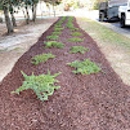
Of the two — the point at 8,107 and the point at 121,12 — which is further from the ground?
the point at 121,12

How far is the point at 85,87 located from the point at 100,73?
32.1 inches

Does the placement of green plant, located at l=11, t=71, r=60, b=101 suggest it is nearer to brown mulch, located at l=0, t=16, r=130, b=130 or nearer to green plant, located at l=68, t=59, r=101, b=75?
brown mulch, located at l=0, t=16, r=130, b=130

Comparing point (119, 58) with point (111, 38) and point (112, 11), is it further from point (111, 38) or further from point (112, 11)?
point (112, 11)

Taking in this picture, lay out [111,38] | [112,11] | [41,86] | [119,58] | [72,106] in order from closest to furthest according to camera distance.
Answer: [72,106], [41,86], [119,58], [111,38], [112,11]

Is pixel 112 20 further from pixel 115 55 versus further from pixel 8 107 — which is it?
pixel 8 107

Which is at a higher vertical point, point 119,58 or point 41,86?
point 41,86

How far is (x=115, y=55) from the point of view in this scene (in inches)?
254

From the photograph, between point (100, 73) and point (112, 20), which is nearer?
point (100, 73)

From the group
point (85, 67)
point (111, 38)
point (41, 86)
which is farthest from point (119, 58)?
point (41, 86)

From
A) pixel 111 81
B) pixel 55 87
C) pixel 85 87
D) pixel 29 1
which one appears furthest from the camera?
pixel 29 1

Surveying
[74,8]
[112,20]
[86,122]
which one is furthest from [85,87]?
[74,8]

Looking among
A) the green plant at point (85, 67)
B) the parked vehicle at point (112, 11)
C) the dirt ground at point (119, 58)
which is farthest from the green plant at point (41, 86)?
the parked vehicle at point (112, 11)

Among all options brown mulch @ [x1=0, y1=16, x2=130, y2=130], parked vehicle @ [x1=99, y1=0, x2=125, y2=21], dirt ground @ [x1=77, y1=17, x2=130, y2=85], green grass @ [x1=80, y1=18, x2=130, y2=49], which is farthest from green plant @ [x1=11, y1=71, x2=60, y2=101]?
parked vehicle @ [x1=99, y1=0, x2=125, y2=21]

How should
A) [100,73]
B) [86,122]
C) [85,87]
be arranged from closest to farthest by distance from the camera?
[86,122] → [85,87] → [100,73]
